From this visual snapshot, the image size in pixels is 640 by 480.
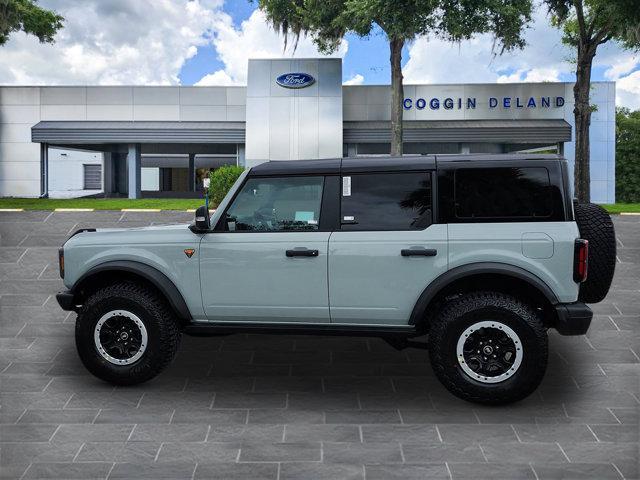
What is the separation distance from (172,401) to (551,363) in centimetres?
376

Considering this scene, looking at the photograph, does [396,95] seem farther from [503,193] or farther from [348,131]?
[503,193]

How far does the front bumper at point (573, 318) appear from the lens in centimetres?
579

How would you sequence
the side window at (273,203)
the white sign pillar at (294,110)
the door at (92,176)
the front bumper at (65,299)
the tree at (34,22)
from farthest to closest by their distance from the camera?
the door at (92,176) → the white sign pillar at (294,110) → the tree at (34,22) → the front bumper at (65,299) → the side window at (273,203)

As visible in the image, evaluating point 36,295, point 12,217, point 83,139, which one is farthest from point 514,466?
point 83,139

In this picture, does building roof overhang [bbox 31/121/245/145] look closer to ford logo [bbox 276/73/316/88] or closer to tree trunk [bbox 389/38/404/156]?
ford logo [bbox 276/73/316/88]

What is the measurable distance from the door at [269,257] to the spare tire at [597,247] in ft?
7.47

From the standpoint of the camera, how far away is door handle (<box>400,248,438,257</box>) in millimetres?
5957

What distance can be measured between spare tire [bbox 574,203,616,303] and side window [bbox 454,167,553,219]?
0.65 meters

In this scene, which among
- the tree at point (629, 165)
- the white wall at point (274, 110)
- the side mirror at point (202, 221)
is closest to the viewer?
the side mirror at point (202, 221)

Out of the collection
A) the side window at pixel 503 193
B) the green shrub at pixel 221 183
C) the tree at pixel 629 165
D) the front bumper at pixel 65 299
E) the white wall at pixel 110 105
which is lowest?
the front bumper at pixel 65 299

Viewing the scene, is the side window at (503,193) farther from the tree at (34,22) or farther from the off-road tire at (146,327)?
the tree at (34,22)

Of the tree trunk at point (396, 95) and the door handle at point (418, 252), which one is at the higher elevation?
the tree trunk at point (396, 95)

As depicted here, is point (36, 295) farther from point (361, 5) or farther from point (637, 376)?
point (361, 5)

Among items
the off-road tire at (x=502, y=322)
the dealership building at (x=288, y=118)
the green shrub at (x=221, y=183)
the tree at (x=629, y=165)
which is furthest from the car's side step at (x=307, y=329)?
the tree at (x=629, y=165)
